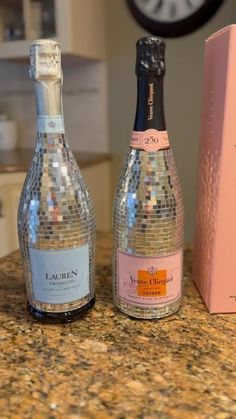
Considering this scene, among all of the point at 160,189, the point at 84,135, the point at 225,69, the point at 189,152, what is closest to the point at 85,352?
the point at 160,189

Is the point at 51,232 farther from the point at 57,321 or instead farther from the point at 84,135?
the point at 84,135

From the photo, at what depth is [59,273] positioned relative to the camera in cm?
44

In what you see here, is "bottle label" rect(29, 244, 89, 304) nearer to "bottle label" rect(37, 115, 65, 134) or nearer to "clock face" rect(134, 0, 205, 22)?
"bottle label" rect(37, 115, 65, 134)

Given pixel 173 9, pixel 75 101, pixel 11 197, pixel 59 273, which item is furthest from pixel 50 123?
pixel 75 101

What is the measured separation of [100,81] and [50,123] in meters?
1.26

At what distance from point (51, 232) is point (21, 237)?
0.05m

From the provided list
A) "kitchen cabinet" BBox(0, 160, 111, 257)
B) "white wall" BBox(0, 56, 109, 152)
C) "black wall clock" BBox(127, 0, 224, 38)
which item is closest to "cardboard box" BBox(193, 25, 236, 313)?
"kitchen cabinet" BBox(0, 160, 111, 257)

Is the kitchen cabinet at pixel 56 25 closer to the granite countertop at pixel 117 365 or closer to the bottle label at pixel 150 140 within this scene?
the bottle label at pixel 150 140

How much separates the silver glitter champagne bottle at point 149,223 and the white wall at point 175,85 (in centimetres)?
102

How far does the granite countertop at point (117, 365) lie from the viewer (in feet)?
1.08

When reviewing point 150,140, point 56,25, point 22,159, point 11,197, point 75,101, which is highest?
point 56,25

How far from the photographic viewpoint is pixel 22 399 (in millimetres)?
339

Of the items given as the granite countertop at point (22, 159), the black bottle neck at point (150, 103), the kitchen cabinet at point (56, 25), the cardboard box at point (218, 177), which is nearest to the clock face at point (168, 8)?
the kitchen cabinet at point (56, 25)

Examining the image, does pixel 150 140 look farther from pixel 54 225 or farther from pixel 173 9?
pixel 173 9
